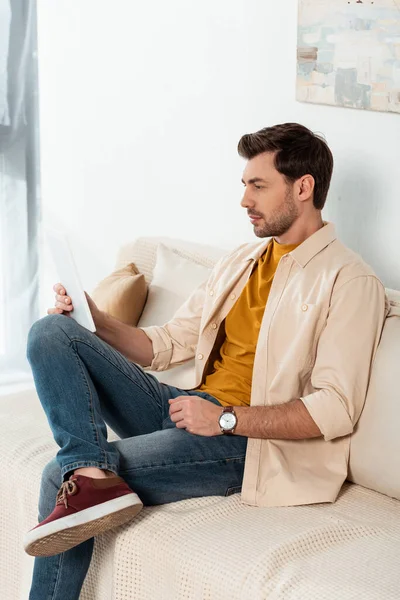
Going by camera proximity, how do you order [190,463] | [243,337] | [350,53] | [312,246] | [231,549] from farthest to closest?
[350,53]
[243,337]
[312,246]
[190,463]
[231,549]

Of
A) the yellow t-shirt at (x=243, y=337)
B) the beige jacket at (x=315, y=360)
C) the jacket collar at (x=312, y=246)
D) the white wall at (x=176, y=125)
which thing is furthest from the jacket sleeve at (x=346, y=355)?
the white wall at (x=176, y=125)

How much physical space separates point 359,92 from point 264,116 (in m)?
0.42

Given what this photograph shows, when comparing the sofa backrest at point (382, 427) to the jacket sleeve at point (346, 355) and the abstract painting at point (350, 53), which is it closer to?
the jacket sleeve at point (346, 355)

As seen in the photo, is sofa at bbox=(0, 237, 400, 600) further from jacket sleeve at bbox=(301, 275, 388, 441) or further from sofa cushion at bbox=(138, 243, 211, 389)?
sofa cushion at bbox=(138, 243, 211, 389)

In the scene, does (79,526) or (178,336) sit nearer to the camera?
(79,526)

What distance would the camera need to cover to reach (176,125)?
314 cm

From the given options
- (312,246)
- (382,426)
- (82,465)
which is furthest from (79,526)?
(312,246)

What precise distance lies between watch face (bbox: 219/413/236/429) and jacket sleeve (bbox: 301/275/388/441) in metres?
0.16

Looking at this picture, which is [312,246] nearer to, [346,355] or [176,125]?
[346,355]

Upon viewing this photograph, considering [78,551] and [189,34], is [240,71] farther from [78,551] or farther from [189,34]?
[78,551]

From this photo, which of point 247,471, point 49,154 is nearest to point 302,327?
point 247,471

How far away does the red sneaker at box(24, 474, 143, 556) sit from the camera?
1.80m

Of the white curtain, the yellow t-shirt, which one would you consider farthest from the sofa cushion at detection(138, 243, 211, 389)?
the white curtain

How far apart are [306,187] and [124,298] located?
702mm
